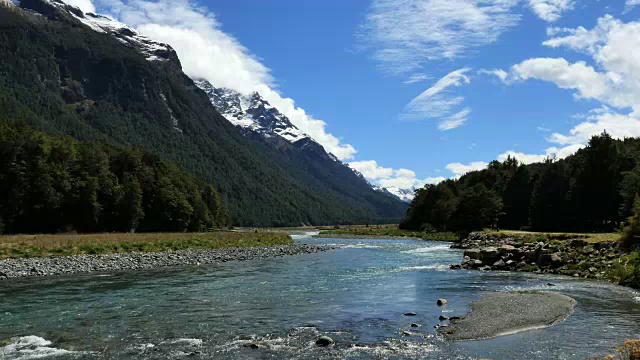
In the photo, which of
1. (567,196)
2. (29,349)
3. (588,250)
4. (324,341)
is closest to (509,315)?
(324,341)

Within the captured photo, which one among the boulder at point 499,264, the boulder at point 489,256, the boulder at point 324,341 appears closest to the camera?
the boulder at point 324,341

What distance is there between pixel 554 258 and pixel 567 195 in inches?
2117

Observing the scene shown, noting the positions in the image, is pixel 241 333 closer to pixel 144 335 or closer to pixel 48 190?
pixel 144 335

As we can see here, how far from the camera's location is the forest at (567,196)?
81.8 metres

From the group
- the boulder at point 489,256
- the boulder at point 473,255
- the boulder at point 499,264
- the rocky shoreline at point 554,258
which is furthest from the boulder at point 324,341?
the boulder at point 473,255

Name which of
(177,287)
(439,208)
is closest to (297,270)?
(177,287)

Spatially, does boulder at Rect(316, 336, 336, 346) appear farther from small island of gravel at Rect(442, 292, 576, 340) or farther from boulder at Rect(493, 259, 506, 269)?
boulder at Rect(493, 259, 506, 269)

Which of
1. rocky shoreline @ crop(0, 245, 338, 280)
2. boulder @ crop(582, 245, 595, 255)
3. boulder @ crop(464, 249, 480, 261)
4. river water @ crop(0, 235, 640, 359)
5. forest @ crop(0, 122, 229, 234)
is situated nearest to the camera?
river water @ crop(0, 235, 640, 359)

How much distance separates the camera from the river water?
17.8 meters

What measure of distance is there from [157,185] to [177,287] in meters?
87.5

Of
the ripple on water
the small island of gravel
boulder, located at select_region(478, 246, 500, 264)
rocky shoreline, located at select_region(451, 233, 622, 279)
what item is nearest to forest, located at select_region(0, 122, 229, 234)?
the ripple on water

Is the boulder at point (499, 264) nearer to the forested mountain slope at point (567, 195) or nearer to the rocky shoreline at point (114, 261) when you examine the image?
the forested mountain slope at point (567, 195)

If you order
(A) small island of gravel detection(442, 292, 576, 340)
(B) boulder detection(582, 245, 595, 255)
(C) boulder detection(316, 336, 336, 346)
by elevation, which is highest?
(B) boulder detection(582, 245, 595, 255)

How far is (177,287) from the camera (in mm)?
34969
